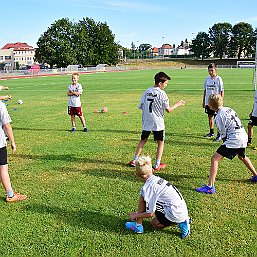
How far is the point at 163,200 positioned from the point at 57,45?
90136 millimetres

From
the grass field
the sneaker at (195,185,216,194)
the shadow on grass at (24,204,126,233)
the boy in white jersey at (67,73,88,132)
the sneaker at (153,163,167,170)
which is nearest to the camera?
the grass field

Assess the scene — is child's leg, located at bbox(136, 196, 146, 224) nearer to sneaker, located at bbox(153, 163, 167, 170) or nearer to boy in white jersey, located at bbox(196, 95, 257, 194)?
boy in white jersey, located at bbox(196, 95, 257, 194)

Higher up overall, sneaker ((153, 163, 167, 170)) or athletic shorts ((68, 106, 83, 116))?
athletic shorts ((68, 106, 83, 116))

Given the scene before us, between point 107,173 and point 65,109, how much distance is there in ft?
31.5

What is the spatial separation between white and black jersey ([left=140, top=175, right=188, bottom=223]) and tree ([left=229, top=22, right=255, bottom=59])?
125 m

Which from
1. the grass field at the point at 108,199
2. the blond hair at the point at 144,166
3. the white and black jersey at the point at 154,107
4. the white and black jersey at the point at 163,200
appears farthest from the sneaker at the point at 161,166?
the blond hair at the point at 144,166

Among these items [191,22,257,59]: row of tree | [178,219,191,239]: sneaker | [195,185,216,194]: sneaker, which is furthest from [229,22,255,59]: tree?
[178,219,191,239]: sneaker

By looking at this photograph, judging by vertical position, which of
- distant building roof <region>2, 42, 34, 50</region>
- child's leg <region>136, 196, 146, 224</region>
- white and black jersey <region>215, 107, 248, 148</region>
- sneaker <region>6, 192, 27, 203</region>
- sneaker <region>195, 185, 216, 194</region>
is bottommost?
sneaker <region>6, 192, 27, 203</region>

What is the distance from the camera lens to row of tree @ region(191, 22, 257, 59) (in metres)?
120

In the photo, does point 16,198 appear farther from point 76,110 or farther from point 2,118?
point 76,110

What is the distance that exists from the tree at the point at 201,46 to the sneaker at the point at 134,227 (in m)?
125

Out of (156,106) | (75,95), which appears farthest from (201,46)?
(156,106)

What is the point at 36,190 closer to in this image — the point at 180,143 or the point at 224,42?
the point at 180,143

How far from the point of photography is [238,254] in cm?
372
